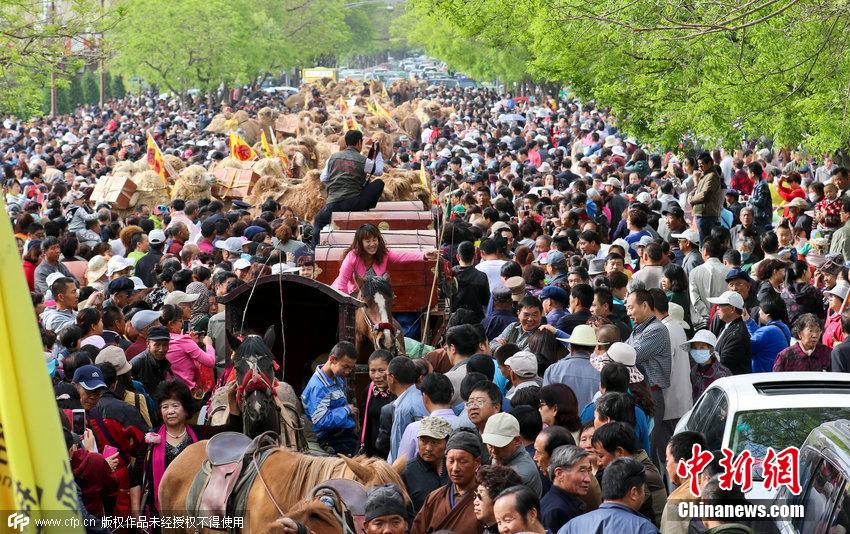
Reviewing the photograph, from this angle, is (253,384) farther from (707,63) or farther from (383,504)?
(707,63)

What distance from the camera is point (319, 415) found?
879cm

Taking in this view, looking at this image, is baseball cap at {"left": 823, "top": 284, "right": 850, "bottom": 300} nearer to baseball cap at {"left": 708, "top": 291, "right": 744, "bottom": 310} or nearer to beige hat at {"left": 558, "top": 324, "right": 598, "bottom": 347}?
baseball cap at {"left": 708, "top": 291, "right": 744, "bottom": 310}

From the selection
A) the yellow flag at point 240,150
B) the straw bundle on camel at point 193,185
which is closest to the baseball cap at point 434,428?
the straw bundle on camel at point 193,185

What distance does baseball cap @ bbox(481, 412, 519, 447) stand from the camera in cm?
670

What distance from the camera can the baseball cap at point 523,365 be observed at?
8.48 metres

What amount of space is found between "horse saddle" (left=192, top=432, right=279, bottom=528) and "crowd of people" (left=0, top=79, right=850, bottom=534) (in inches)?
29.2

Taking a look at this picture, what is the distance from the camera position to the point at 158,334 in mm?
9523

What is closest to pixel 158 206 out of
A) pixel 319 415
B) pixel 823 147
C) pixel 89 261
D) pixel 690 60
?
pixel 89 261

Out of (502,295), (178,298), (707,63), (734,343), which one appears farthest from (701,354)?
(707,63)

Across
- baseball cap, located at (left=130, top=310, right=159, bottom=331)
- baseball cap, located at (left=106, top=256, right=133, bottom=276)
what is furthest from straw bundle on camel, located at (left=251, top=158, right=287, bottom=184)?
baseball cap, located at (left=130, top=310, right=159, bottom=331)

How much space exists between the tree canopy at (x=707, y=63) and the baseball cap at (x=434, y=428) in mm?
5024

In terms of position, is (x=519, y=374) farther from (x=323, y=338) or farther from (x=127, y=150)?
(x=127, y=150)

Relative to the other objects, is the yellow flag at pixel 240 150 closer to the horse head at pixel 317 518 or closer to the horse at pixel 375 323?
the horse at pixel 375 323

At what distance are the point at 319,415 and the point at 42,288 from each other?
565 centimetres
